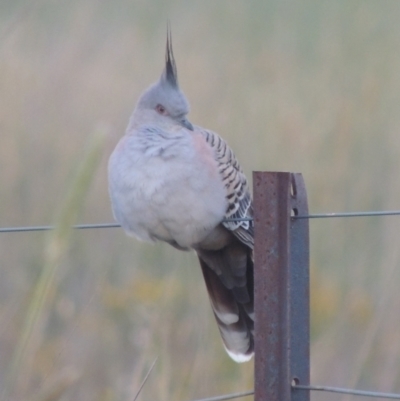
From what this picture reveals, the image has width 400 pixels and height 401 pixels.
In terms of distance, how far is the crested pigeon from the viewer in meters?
2.68

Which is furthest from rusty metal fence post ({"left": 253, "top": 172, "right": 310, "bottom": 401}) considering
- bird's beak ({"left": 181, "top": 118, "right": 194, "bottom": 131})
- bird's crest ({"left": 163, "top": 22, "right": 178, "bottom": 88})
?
bird's crest ({"left": 163, "top": 22, "right": 178, "bottom": 88})

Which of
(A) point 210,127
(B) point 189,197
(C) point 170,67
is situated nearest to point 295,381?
(B) point 189,197

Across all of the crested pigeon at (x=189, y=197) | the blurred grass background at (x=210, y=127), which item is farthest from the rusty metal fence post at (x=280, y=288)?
the crested pigeon at (x=189, y=197)

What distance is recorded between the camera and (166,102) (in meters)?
3.00

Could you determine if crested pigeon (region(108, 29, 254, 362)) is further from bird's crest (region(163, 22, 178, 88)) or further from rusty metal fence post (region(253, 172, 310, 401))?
rusty metal fence post (region(253, 172, 310, 401))

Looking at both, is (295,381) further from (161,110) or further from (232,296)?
(161,110)

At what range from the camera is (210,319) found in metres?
3.10

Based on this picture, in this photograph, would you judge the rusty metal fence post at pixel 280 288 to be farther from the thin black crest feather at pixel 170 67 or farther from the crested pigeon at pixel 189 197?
the thin black crest feather at pixel 170 67

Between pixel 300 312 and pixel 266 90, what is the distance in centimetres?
202

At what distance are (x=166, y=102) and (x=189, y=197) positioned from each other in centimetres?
49

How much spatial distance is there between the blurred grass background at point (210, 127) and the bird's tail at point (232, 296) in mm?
65

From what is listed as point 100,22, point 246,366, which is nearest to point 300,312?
point 246,366

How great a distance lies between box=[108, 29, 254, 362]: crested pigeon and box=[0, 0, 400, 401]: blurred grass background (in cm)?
12

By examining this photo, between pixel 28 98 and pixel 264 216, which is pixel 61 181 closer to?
pixel 28 98
